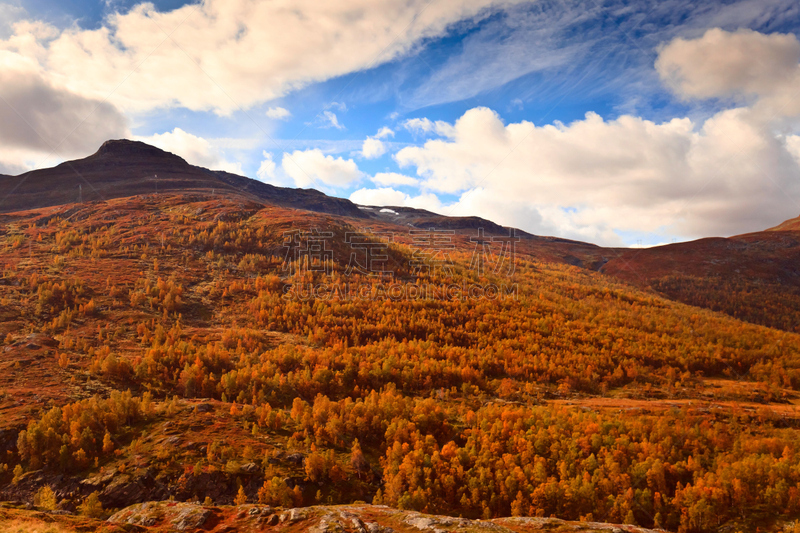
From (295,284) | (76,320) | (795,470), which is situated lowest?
(795,470)

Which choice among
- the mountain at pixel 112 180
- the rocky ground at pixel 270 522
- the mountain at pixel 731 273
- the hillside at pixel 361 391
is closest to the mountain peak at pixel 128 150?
the mountain at pixel 112 180

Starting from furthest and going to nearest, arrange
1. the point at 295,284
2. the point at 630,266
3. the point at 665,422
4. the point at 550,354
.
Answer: the point at 630,266 < the point at 295,284 < the point at 550,354 < the point at 665,422

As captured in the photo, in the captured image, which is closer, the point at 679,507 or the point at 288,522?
the point at 288,522

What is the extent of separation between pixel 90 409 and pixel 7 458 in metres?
3.56

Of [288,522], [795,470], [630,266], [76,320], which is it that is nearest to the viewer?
[288,522]

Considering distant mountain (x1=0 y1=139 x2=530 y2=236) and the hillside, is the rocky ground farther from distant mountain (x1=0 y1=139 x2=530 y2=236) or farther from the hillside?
distant mountain (x1=0 y1=139 x2=530 y2=236)

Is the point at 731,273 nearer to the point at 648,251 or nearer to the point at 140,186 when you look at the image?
the point at 648,251

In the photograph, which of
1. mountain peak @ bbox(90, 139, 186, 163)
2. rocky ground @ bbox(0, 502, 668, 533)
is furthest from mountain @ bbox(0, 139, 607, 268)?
rocky ground @ bbox(0, 502, 668, 533)

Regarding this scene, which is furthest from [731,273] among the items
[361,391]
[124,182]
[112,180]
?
[112,180]

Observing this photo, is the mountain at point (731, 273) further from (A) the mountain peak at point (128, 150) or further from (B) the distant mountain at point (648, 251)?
(A) the mountain peak at point (128, 150)

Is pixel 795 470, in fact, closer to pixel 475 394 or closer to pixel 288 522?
pixel 475 394

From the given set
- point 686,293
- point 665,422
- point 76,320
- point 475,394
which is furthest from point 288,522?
point 686,293

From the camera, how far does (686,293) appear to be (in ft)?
267

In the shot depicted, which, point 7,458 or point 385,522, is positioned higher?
point 385,522
